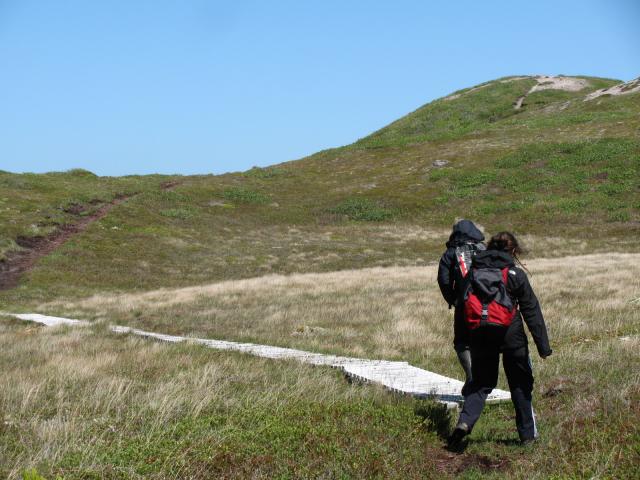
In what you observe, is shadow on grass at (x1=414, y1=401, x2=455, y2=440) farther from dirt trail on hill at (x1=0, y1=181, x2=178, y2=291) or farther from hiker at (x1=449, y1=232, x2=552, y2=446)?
dirt trail on hill at (x1=0, y1=181, x2=178, y2=291)

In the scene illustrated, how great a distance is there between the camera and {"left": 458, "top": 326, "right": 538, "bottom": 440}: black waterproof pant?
6043 millimetres

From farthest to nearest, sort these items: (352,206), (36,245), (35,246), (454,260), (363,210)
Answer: (352,206), (363,210), (36,245), (35,246), (454,260)

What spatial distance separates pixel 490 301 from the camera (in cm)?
586

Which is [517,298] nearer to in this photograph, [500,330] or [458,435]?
[500,330]

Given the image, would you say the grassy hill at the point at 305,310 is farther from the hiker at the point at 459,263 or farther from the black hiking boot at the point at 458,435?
the hiker at the point at 459,263

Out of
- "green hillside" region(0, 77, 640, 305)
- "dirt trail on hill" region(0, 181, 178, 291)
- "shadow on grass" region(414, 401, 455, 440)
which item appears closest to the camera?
"shadow on grass" region(414, 401, 455, 440)

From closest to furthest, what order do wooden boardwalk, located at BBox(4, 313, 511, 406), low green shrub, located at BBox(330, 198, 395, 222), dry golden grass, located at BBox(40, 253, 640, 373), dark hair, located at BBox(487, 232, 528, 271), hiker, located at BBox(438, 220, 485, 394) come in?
dark hair, located at BBox(487, 232, 528, 271)
hiker, located at BBox(438, 220, 485, 394)
wooden boardwalk, located at BBox(4, 313, 511, 406)
dry golden grass, located at BBox(40, 253, 640, 373)
low green shrub, located at BBox(330, 198, 395, 222)

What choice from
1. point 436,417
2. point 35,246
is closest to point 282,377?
point 436,417

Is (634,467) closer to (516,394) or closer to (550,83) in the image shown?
(516,394)

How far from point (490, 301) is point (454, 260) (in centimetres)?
161

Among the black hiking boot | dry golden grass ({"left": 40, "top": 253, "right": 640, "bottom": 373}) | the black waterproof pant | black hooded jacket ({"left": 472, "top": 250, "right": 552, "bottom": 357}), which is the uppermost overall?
black hooded jacket ({"left": 472, "top": 250, "right": 552, "bottom": 357})

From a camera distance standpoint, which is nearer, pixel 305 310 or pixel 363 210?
pixel 305 310

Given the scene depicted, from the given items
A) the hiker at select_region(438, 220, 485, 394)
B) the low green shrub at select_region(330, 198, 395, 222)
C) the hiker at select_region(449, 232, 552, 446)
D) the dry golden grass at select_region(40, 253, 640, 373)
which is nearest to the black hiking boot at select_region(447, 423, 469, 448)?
the hiker at select_region(449, 232, 552, 446)

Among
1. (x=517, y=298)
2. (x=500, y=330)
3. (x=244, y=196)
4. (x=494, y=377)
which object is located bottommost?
(x=494, y=377)
